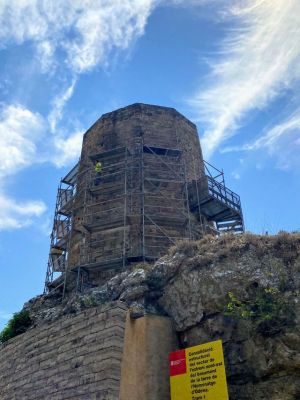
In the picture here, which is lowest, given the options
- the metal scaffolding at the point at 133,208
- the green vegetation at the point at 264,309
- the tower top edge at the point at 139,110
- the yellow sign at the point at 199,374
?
the yellow sign at the point at 199,374

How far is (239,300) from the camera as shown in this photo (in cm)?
788

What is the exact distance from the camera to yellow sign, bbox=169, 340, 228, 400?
22.8 feet

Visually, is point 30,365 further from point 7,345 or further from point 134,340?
point 134,340

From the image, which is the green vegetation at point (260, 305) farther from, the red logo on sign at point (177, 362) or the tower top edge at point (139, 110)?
the tower top edge at point (139, 110)

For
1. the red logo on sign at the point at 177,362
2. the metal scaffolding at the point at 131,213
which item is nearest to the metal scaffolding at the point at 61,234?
the metal scaffolding at the point at 131,213

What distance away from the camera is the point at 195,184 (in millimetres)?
15344

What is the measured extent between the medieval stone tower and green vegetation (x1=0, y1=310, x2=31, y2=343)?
181cm

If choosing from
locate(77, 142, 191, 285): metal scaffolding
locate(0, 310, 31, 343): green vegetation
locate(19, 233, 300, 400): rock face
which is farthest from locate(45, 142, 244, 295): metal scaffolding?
locate(19, 233, 300, 400): rock face

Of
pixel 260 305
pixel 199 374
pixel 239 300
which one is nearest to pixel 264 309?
pixel 260 305

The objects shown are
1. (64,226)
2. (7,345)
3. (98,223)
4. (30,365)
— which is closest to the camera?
(30,365)

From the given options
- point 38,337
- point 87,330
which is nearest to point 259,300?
point 87,330

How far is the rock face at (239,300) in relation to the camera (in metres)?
7.04

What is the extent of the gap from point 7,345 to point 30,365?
194 cm

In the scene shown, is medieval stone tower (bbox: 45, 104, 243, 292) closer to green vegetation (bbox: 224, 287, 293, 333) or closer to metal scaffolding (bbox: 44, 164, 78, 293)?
metal scaffolding (bbox: 44, 164, 78, 293)
